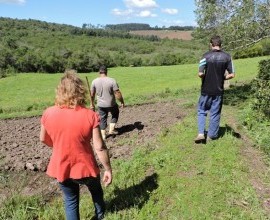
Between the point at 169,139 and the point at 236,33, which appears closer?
the point at 169,139

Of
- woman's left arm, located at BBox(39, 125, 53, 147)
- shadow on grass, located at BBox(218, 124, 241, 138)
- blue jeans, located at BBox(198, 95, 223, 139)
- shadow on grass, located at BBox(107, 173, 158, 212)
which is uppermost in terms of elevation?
woman's left arm, located at BBox(39, 125, 53, 147)

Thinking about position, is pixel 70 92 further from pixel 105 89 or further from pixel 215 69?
pixel 105 89

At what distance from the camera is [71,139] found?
505cm

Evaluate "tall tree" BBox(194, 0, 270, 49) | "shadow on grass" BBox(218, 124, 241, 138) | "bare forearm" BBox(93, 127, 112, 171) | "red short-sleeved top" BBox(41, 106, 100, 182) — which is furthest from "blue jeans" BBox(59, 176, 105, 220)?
"tall tree" BBox(194, 0, 270, 49)

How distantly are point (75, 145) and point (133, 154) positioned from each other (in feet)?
13.3

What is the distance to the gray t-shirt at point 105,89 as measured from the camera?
33.7 feet

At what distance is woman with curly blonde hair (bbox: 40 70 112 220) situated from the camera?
496 centimetres

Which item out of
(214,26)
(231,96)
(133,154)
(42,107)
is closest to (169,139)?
(133,154)

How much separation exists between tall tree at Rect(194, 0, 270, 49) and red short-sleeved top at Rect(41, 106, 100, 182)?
1289 cm

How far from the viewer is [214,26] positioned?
18.7 meters

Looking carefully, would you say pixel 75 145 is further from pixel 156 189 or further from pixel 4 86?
pixel 4 86

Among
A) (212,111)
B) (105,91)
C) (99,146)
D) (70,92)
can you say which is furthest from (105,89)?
(70,92)

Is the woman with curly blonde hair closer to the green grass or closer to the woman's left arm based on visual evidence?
the woman's left arm

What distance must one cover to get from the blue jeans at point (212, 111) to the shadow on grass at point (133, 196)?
2.04 metres
